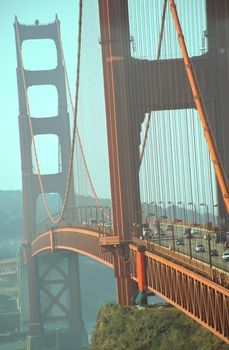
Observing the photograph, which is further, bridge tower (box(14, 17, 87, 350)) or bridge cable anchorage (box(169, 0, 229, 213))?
bridge tower (box(14, 17, 87, 350))

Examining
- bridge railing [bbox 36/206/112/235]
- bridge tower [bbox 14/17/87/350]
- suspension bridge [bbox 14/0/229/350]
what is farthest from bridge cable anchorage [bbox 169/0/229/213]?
bridge tower [bbox 14/17/87/350]

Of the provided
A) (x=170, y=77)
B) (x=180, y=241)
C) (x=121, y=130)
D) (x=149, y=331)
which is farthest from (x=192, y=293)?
(x=121, y=130)

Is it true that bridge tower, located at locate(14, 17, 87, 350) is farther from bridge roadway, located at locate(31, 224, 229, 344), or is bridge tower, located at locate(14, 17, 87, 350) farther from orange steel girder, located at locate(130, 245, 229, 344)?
orange steel girder, located at locate(130, 245, 229, 344)

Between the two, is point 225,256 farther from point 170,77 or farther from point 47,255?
point 47,255

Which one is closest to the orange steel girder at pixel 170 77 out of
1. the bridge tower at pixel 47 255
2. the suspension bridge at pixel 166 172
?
the suspension bridge at pixel 166 172

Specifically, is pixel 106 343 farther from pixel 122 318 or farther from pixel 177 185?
pixel 177 185

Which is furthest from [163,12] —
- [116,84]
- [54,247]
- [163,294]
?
[54,247]
